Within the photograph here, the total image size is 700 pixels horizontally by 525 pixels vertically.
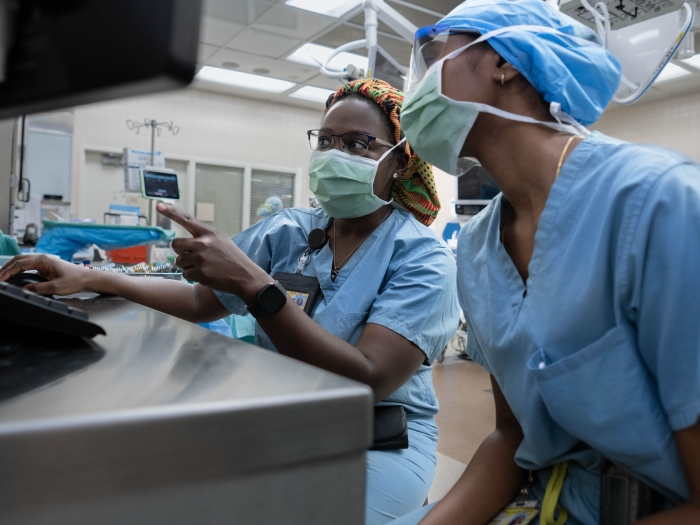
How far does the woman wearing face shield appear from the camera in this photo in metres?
0.61

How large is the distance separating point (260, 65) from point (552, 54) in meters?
6.17

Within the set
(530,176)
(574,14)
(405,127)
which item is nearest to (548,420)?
(530,176)

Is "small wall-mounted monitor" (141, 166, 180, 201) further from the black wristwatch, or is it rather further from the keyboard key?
the keyboard key

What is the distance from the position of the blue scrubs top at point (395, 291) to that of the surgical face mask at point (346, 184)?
8 cm

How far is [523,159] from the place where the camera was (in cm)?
85

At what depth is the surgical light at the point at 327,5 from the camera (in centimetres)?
477

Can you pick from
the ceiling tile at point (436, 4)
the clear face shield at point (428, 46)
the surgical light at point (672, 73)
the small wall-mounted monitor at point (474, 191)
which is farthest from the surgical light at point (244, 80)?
the clear face shield at point (428, 46)

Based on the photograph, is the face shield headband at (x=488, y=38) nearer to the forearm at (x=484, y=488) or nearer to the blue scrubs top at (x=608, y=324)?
the blue scrubs top at (x=608, y=324)

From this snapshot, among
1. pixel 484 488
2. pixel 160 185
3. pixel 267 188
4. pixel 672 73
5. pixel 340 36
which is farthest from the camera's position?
pixel 267 188

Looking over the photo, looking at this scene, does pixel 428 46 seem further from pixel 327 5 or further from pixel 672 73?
pixel 672 73

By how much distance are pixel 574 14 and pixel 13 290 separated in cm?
342

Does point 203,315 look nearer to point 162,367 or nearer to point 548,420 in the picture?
point 548,420

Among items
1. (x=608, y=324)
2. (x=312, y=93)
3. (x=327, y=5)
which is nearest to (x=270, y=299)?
(x=608, y=324)

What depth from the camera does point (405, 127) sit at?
107cm
